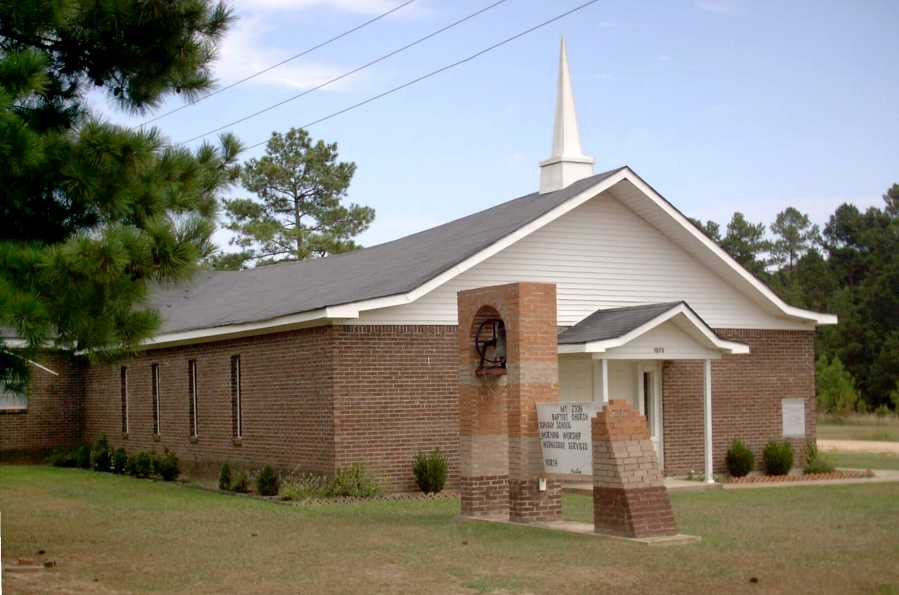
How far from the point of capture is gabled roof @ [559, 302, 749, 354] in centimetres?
2094

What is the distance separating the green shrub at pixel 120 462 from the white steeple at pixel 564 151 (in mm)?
11864

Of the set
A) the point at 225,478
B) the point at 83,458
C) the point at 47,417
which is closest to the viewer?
the point at 225,478

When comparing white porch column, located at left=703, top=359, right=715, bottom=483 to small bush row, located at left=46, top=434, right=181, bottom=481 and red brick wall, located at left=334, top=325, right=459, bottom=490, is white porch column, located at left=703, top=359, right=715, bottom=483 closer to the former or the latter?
red brick wall, located at left=334, top=325, right=459, bottom=490

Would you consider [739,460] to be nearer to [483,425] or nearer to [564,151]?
[564,151]

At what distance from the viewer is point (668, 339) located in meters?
21.8

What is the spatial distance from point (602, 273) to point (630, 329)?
291 cm

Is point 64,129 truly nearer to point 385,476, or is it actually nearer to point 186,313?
point 385,476

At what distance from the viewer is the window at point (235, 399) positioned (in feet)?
80.5

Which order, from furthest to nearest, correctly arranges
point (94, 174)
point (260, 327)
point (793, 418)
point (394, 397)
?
point (793, 418) → point (260, 327) → point (394, 397) → point (94, 174)

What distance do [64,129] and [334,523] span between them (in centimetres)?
679

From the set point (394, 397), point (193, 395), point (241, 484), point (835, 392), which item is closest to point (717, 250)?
point (394, 397)

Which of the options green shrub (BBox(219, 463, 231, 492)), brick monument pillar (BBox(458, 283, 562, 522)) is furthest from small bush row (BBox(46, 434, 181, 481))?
brick monument pillar (BBox(458, 283, 562, 522))

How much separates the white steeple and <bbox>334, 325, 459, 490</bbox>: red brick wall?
5.06m

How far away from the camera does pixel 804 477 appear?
78.8 feet
